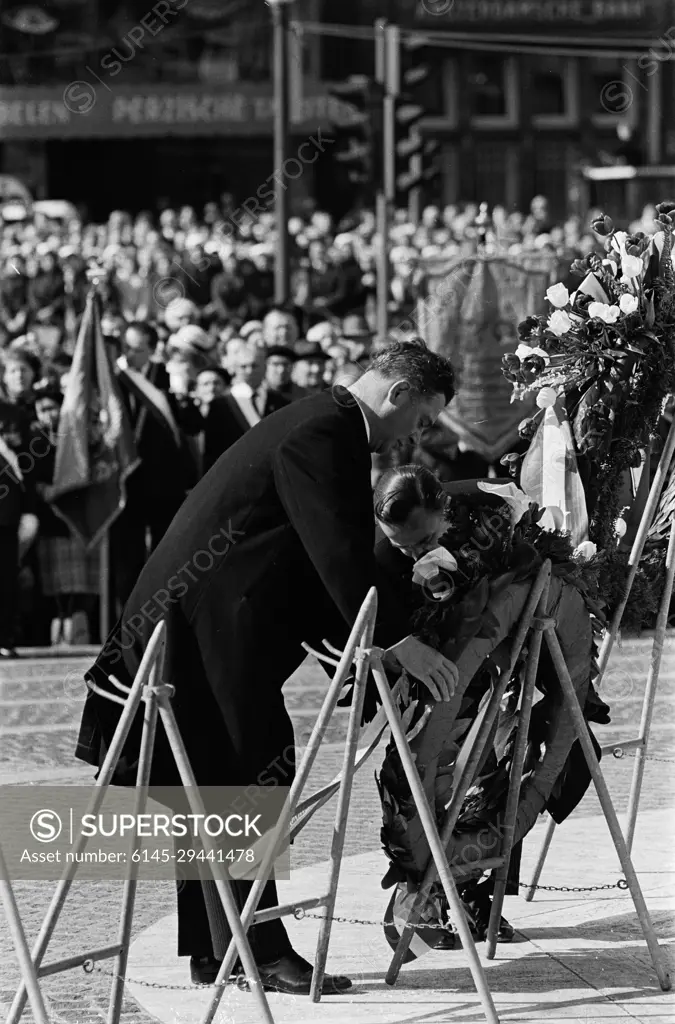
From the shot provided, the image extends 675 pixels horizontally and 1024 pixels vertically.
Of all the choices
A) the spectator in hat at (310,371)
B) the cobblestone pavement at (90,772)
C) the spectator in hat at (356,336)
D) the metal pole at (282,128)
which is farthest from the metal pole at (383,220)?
the cobblestone pavement at (90,772)

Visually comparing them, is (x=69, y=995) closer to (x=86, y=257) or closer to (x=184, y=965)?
(x=184, y=965)

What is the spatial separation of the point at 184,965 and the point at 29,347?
9.08m

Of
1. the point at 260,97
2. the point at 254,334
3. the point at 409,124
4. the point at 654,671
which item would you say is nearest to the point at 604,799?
the point at 654,671

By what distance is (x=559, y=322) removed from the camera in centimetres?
566

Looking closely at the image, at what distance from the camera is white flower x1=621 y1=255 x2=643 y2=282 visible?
560 cm

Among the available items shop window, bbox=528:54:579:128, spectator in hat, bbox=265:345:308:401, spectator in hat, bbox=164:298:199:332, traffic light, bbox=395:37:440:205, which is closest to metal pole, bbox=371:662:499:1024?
spectator in hat, bbox=265:345:308:401

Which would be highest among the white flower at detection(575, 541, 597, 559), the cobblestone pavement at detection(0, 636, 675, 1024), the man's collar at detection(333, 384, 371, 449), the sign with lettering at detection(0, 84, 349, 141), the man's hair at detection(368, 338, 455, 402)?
the sign with lettering at detection(0, 84, 349, 141)

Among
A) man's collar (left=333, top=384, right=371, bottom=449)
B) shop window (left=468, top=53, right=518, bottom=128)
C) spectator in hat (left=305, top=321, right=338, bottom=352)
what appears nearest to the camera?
man's collar (left=333, top=384, right=371, bottom=449)

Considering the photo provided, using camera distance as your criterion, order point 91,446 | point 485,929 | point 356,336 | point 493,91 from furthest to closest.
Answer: point 493,91 < point 356,336 < point 91,446 < point 485,929

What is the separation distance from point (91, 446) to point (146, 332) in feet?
6.66

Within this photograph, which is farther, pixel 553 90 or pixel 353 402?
pixel 553 90

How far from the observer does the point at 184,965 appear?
539cm

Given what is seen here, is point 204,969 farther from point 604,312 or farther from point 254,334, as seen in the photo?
point 254,334

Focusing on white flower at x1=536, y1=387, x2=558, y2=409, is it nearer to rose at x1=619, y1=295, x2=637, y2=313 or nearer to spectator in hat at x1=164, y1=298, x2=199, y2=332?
rose at x1=619, y1=295, x2=637, y2=313
